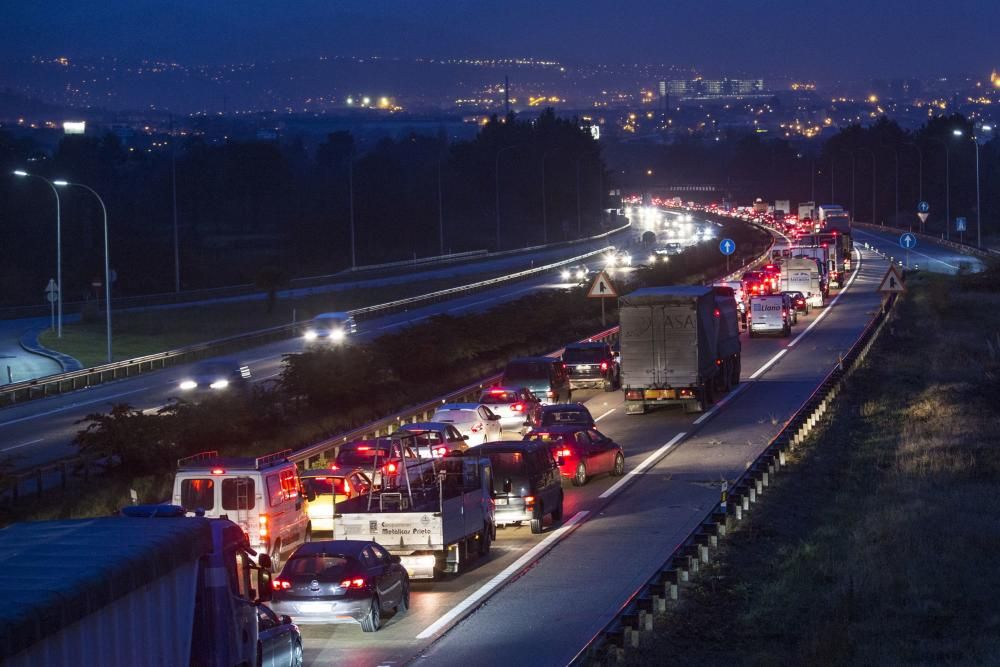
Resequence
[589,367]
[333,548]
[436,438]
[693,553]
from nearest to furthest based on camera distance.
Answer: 1. [333,548]
2. [693,553]
3. [436,438]
4. [589,367]

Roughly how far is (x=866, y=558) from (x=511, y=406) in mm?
17670

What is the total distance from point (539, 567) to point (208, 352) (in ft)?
128

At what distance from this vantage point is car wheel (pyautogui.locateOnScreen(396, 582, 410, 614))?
19797 mm

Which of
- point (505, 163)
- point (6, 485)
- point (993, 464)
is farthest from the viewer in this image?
point (505, 163)

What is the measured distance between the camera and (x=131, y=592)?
416 inches

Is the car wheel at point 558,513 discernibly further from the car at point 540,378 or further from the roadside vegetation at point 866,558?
the car at point 540,378

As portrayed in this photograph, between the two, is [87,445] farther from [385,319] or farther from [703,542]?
[385,319]

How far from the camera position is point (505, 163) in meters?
159

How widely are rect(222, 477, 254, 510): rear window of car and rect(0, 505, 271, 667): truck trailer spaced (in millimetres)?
8333

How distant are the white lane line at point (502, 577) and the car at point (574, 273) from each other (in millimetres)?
62665

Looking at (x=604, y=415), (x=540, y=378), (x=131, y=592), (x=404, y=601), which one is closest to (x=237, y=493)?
(x=404, y=601)

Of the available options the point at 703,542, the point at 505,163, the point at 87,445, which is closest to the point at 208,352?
the point at 87,445

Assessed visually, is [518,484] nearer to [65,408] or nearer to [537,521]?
[537,521]

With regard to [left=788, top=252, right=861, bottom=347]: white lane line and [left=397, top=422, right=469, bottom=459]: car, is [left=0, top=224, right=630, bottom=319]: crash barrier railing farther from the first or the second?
[left=397, top=422, right=469, bottom=459]: car
